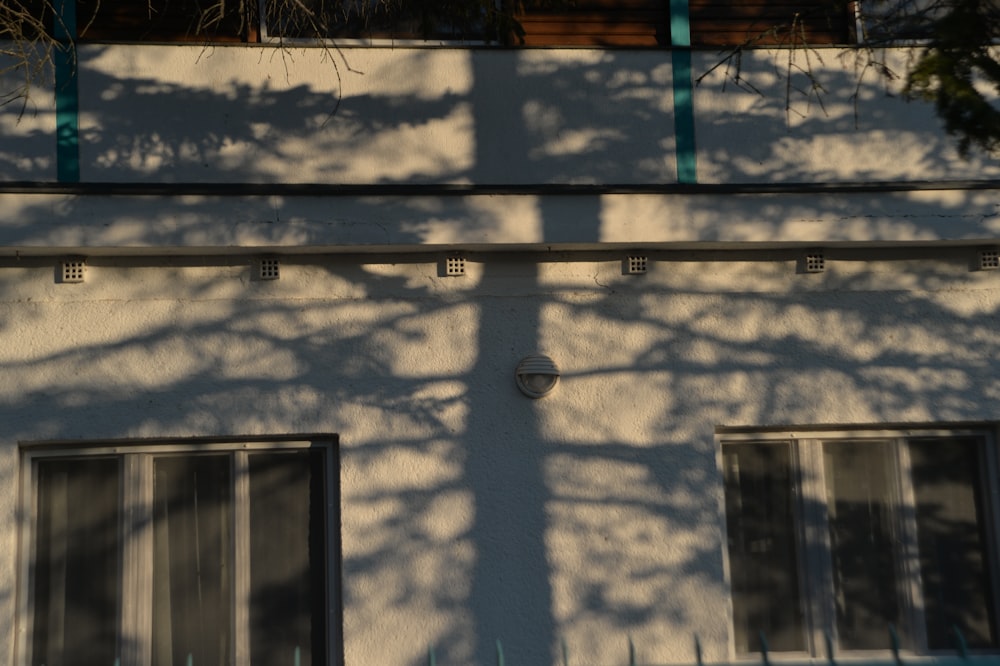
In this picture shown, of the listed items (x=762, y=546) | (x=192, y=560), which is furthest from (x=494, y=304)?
(x=192, y=560)

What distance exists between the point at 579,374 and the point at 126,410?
2.63 m

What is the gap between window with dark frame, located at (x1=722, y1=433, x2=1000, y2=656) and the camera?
7.35m

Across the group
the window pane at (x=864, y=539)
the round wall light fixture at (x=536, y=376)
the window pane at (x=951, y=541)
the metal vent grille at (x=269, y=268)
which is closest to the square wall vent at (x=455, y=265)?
the round wall light fixture at (x=536, y=376)

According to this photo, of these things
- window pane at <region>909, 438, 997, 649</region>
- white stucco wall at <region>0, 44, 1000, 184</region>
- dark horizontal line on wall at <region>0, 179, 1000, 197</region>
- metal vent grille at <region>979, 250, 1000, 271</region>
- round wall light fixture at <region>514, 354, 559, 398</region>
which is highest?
white stucco wall at <region>0, 44, 1000, 184</region>

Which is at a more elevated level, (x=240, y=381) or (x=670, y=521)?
(x=240, y=381)

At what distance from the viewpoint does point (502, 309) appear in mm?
7332

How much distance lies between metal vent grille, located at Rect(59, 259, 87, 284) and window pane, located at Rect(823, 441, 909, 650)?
15.0ft

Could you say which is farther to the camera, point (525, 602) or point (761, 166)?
point (761, 166)

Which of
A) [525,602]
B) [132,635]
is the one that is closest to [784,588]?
[525,602]

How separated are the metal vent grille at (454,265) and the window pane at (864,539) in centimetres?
250

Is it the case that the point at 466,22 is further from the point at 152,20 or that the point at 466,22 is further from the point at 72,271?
the point at 72,271

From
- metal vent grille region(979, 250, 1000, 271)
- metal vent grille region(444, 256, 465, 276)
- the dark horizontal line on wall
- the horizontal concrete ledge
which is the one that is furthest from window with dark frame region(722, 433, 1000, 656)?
metal vent grille region(444, 256, 465, 276)

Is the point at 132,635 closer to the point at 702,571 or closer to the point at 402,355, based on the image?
the point at 402,355

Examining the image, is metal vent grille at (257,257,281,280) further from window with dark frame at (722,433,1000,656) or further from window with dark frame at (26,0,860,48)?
window with dark frame at (722,433,1000,656)
